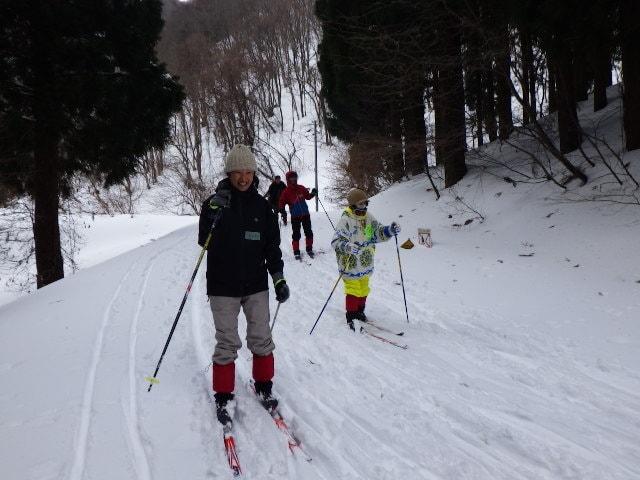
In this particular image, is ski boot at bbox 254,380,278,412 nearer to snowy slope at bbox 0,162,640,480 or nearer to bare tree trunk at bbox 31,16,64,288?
snowy slope at bbox 0,162,640,480

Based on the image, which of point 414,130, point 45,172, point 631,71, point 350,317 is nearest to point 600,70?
point 631,71

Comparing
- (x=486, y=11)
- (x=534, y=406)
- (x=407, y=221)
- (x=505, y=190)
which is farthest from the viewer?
(x=407, y=221)

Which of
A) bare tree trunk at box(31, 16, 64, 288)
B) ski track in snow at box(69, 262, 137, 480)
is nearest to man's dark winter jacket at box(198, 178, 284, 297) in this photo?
ski track in snow at box(69, 262, 137, 480)

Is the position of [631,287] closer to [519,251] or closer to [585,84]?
[519,251]

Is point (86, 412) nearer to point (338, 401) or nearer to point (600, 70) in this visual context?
point (338, 401)

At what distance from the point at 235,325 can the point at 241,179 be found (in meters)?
1.16

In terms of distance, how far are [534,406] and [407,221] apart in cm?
819

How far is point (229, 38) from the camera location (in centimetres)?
4222

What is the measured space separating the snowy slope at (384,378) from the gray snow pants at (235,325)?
1.61ft

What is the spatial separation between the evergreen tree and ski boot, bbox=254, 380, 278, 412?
27.4 ft

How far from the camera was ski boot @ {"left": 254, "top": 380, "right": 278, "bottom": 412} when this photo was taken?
3.13 metres

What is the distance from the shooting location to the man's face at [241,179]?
301cm

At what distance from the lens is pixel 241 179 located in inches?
119

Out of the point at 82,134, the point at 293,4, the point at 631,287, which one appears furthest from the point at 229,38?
the point at 631,287
